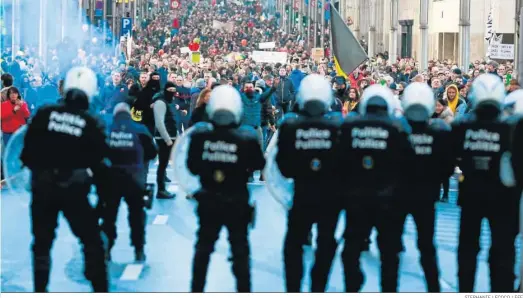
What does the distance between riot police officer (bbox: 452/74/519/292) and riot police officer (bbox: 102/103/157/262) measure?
310 centimetres

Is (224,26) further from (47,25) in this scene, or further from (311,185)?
(311,185)

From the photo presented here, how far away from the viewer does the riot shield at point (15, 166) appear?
34.8 feet

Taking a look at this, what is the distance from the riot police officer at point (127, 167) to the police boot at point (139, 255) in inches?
8.6

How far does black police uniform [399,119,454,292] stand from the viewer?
1036 cm

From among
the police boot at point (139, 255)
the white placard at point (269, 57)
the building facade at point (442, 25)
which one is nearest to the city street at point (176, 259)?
the police boot at point (139, 255)

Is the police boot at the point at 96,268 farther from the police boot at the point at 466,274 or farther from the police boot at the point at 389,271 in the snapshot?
the police boot at the point at 466,274

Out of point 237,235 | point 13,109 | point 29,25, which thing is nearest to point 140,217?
point 237,235

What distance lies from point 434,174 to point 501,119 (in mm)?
744

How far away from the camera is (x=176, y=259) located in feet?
42.1

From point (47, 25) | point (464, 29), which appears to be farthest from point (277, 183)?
point (47, 25)

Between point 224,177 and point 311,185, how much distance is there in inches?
30.2

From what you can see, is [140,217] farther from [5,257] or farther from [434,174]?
[434,174]

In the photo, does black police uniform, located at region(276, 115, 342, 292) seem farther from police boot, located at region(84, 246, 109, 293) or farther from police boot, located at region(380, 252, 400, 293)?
police boot, located at region(84, 246, 109, 293)

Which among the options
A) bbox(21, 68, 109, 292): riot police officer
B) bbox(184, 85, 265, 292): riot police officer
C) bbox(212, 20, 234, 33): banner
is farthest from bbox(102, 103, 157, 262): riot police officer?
bbox(212, 20, 234, 33): banner
